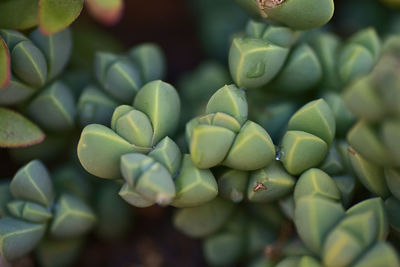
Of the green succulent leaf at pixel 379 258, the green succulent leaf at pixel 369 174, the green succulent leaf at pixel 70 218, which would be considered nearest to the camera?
the green succulent leaf at pixel 379 258

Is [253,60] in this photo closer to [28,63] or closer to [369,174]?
[369,174]

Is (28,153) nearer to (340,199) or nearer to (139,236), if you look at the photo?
(139,236)

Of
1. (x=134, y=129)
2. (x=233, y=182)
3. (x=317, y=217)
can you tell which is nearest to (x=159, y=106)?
(x=134, y=129)

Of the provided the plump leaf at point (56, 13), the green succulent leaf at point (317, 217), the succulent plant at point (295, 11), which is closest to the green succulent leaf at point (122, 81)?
the plump leaf at point (56, 13)

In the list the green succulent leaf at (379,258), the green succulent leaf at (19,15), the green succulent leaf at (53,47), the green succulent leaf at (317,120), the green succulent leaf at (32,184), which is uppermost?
the green succulent leaf at (19,15)

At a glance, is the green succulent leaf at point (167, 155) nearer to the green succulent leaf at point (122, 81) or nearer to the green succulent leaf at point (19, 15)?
the green succulent leaf at point (122, 81)

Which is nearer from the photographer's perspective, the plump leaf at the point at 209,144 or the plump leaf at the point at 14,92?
the plump leaf at the point at 209,144

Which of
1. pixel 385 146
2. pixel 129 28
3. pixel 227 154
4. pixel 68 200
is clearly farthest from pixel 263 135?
pixel 129 28
